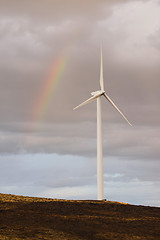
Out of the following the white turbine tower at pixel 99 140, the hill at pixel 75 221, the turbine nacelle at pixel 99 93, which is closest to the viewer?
the hill at pixel 75 221

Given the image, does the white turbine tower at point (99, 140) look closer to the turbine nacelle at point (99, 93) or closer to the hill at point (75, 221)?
the turbine nacelle at point (99, 93)

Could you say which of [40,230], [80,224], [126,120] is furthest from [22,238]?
[126,120]

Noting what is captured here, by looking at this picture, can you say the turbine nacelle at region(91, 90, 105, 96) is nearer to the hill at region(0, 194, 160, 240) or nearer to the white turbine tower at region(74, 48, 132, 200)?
the white turbine tower at region(74, 48, 132, 200)

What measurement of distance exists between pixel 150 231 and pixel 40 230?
10.8 meters

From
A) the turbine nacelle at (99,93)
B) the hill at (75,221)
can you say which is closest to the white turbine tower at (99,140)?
the turbine nacelle at (99,93)

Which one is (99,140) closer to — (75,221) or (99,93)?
(99,93)

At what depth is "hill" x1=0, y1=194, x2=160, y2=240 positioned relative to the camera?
1462 inches

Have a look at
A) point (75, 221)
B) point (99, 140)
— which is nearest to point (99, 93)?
point (99, 140)

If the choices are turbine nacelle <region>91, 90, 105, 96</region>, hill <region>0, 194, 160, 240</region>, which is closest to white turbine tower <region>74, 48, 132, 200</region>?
turbine nacelle <region>91, 90, 105, 96</region>

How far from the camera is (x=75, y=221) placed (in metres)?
41.8

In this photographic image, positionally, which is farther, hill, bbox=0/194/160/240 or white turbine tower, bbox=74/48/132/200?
white turbine tower, bbox=74/48/132/200

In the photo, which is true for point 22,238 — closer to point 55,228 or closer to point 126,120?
point 55,228

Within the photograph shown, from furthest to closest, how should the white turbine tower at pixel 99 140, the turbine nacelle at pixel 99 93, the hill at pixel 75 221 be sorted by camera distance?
the turbine nacelle at pixel 99 93
the white turbine tower at pixel 99 140
the hill at pixel 75 221

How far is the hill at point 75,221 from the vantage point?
37.1 meters
